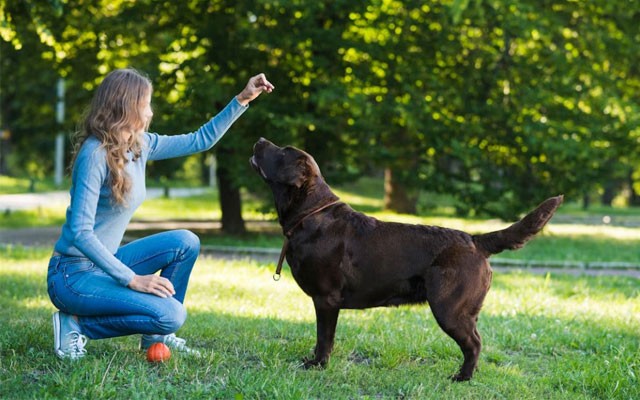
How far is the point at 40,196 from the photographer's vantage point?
25.0 meters

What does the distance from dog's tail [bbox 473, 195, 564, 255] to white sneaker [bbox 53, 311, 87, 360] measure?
8.08ft

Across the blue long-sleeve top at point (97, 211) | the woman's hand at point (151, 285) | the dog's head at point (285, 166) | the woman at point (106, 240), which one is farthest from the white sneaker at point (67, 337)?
the dog's head at point (285, 166)

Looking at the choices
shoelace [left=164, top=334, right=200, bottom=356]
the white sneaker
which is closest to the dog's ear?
shoelace [left=164, top=334, right=200, bottom=356]

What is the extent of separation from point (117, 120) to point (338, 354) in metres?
2.11

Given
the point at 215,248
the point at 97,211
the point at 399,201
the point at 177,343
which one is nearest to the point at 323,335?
the point at 177,343

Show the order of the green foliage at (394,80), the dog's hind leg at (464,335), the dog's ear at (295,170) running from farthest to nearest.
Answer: the green foliage at (394,80)
the dog's ear at (295,170)
the dog's hind leg at (464,335)

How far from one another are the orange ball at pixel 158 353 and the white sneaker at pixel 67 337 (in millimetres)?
399

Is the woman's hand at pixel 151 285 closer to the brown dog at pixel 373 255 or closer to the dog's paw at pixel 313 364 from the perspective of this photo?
the brown dog at pixel 373 255

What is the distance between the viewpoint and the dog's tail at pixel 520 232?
172 inches

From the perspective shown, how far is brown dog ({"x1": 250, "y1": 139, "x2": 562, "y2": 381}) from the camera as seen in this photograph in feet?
14.4

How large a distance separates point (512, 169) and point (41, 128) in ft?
34.0

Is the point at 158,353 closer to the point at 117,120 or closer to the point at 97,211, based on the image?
the point at 97,211

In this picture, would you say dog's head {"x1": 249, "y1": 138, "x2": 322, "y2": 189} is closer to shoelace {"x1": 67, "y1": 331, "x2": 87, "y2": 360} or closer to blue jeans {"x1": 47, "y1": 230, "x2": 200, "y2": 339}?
blue jeans {"x1": 47, "y1": 230, "x2": 200, "y2": 339}

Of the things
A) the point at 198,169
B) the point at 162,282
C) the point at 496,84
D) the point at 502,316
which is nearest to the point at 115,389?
the point at 162,282
